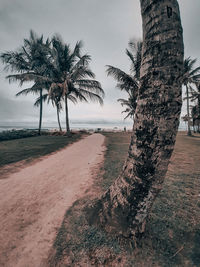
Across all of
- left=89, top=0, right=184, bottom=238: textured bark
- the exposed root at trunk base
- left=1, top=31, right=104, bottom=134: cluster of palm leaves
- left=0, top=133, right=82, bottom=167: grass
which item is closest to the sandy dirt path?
the exposed root at trunk base

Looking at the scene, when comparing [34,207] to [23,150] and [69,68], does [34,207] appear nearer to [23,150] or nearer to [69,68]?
[23,150]

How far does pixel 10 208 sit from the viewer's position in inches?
81.2

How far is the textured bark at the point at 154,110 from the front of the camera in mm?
1128

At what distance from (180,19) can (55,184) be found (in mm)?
3711

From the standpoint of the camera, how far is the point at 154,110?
1.16m

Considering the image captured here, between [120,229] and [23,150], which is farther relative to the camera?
[23,150]

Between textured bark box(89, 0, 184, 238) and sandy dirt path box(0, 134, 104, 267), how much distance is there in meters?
1.05

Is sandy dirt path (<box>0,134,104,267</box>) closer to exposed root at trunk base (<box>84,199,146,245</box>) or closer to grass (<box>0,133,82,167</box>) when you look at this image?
exposed root at trunk base (<box>84,199,146,245</box>)

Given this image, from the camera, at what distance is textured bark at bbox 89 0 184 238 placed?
1.13m

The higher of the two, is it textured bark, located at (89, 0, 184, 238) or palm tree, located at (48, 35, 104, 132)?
palm tree, located at (48, 35, 104, 132)

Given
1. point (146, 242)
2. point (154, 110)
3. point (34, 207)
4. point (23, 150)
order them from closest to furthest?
point (154, 110)
point (146, 242)
point (34, 207)
point (23, 150)

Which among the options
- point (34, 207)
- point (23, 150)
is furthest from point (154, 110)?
point (23, 150)

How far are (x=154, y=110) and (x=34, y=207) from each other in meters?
2.59

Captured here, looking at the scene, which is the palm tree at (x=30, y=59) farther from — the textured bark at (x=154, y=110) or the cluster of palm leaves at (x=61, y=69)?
the textured bark at (x=154, y=110)
